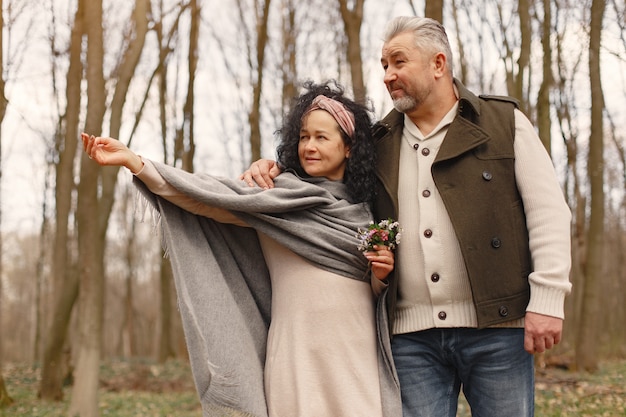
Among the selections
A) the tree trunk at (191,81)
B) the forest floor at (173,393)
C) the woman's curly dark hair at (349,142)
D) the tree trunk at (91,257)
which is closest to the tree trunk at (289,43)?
the tree trunk at (191,81)

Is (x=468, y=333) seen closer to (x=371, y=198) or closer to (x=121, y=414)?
(x=371, y=198)

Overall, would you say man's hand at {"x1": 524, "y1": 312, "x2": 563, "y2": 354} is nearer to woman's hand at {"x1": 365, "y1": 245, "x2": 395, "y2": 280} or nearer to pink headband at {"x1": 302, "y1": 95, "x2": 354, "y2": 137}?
woman's hand at {"x1": 365, "y1": 245, "x2": 395, "y2": 280}

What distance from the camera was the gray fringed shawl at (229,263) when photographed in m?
3.14

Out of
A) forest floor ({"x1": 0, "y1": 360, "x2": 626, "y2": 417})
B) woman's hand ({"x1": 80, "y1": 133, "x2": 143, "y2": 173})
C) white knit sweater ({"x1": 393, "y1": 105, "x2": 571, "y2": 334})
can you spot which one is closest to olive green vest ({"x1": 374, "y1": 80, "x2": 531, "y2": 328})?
white knit sweater ({"x1": 393, "y1": 105, "x2": 571, "y2": 334})

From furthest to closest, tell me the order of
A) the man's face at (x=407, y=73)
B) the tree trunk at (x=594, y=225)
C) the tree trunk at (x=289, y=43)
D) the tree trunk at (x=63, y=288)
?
1. the tree trunk at (x=289, y=43)
2. the tree trunk at (x=594, y=225)
3. the tree trunk at (x=63, y=288)
4. the man's face at (x=407, y=73)

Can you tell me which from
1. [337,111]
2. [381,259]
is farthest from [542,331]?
[337,111]

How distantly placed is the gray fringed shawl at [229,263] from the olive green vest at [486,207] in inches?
10.8

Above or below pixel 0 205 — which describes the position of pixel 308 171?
below

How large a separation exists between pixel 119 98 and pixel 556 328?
21.4ft

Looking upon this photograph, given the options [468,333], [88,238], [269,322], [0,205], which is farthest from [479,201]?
[0,205]

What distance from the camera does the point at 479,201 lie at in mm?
3047

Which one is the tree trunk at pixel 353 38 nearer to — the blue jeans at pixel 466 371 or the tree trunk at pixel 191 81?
the tree trunk at pixel 191 81

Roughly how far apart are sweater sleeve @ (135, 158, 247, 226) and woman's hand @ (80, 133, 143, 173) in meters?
0.05

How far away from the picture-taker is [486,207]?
304 cm
